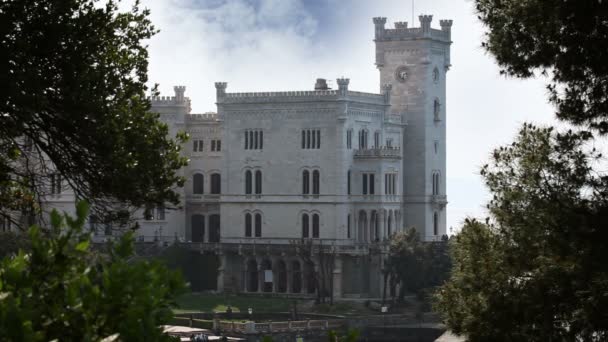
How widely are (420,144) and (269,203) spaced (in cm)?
1145

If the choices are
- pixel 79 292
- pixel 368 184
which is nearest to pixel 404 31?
pixel 368 184

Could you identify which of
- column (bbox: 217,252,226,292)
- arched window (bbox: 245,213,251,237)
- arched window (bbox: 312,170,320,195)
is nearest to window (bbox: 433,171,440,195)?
arched window (bbox: 312,170,320,195)

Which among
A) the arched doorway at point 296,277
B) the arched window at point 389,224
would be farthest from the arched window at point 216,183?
the arched window at point 389,224

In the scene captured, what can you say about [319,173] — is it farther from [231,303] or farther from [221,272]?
[231,303]

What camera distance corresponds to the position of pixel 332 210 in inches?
3428

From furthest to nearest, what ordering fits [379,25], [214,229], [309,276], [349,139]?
[379,25], [214,229], [349,139], [309,276]

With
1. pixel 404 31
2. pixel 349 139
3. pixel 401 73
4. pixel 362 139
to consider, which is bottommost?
pixel 349 139

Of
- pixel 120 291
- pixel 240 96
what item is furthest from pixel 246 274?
pixel 120 291

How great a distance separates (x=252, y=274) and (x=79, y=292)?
7802 centimetres

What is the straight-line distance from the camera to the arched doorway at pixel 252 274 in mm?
87688

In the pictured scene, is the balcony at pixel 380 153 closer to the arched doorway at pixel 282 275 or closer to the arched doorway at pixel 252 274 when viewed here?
the arched doorway at pixel 282 275

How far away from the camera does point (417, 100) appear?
9362cm

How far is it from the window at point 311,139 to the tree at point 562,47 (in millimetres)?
63256

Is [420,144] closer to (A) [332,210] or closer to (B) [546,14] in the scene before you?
(A) [332,210]
